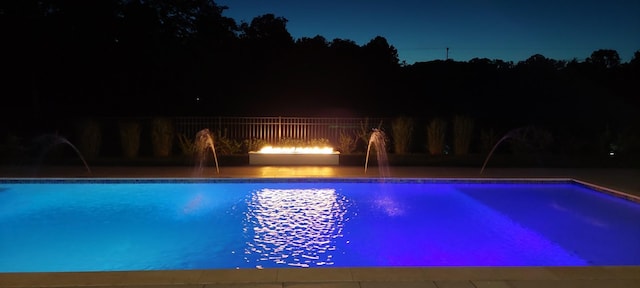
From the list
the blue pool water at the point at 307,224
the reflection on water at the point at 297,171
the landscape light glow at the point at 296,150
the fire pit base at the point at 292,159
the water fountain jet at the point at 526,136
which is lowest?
the blue pool water at the point at 307,224

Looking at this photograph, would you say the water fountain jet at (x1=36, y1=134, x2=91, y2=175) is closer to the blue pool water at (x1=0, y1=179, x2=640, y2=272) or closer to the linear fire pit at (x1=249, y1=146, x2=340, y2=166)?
the blue pool water at (x1=0, y1=179, x2=640, y2=272)

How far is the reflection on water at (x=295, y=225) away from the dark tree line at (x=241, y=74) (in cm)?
858

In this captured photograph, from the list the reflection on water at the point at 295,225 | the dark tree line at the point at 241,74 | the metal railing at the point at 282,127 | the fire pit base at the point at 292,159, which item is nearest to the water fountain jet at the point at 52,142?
the dark tree line at the point at 241,74

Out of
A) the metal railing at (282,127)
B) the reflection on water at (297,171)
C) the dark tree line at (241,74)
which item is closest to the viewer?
the reflection on water at (297,171)

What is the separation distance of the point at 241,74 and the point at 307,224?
16.2 m

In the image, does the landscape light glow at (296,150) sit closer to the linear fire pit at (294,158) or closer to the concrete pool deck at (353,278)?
the linear fire pit at (294,158)

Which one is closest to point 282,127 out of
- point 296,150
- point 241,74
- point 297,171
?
point 296,150

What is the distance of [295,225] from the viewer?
6691 mm

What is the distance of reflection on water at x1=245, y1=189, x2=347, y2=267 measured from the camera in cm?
549

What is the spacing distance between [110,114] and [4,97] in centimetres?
390

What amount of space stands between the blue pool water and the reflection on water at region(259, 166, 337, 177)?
16.7 inches

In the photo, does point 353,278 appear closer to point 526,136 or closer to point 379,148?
point 379,148

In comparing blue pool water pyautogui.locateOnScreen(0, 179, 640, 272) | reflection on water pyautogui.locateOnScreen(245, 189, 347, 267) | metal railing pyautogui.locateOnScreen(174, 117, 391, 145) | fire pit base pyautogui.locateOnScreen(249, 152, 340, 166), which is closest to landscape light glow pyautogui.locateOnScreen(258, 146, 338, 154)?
fire pit base pyautogui.locateOnScreen(249, 152, 340, 166)

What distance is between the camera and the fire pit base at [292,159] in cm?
1183
